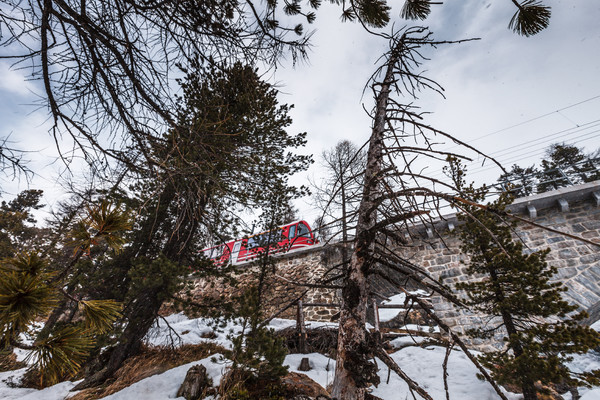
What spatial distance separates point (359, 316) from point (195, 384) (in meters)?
3.28

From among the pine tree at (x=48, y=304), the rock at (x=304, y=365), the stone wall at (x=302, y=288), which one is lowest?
the rock at (x=304, y=365)

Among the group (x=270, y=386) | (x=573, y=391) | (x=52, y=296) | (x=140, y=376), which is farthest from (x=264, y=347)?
(x=573, y=391)

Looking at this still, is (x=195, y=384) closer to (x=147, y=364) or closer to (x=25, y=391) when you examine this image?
(x=147, y=364)

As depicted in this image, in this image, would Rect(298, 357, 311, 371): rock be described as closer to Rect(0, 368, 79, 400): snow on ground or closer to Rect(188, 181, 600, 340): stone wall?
Rect(188, 181, 600, 340): stone wall

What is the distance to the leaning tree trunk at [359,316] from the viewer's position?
1.25 m

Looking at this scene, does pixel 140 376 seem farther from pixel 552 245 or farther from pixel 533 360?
pixel 552 245

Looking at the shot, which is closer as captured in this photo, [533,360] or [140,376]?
[533,360]

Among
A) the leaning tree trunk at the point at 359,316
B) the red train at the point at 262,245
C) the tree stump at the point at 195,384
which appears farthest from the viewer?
the tree stump at the point at 195,384

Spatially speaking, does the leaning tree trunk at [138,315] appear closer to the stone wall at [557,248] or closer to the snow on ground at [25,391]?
the snow on ground at [25,391]

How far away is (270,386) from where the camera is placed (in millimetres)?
3027

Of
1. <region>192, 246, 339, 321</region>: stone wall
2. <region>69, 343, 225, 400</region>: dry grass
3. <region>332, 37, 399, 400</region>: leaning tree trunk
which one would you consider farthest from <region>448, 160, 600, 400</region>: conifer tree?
<region>69, 343, 225, 400</region>: dry grass

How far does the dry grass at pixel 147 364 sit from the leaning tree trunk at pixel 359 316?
14.4ft

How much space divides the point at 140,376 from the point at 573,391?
24.8ft

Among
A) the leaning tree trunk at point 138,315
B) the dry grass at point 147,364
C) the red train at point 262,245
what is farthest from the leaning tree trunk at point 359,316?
the dry grass at point 147,364
